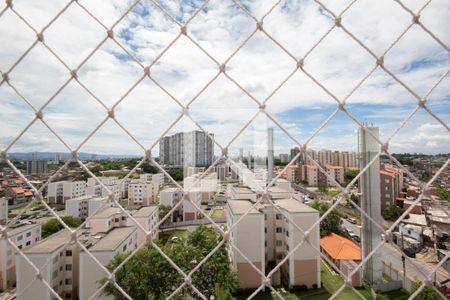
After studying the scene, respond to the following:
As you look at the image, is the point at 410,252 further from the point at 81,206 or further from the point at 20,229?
the point at 20,229

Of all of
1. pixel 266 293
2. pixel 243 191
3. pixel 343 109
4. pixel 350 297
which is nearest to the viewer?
pixel 343 109

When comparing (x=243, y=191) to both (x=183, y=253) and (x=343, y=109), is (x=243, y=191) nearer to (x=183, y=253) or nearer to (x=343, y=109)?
(x=183, y=253)

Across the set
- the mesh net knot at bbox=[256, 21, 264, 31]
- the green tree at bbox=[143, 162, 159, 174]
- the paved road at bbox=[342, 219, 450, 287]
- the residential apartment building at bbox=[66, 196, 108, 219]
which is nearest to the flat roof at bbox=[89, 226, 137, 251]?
the green tree at bbox=[143, 162, 159, 174]

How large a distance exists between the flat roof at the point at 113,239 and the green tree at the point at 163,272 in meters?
0.33

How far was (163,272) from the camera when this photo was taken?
309 cm

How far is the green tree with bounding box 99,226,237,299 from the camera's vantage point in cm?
299

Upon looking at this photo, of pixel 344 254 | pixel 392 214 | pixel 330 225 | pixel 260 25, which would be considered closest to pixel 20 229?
pixel 260 25

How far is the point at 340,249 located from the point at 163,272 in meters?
3.92

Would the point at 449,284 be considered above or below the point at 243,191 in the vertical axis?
below

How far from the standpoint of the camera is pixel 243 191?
22.1 ft

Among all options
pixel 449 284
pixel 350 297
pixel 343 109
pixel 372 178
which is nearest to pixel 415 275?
pixel 449 284

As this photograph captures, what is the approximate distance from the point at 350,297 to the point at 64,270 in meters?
4.22

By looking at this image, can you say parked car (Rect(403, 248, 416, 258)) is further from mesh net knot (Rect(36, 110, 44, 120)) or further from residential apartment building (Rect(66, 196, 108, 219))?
mesh net knot (Rect(36, 110, 44, 120))

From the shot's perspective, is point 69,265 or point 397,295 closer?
point 69,265
